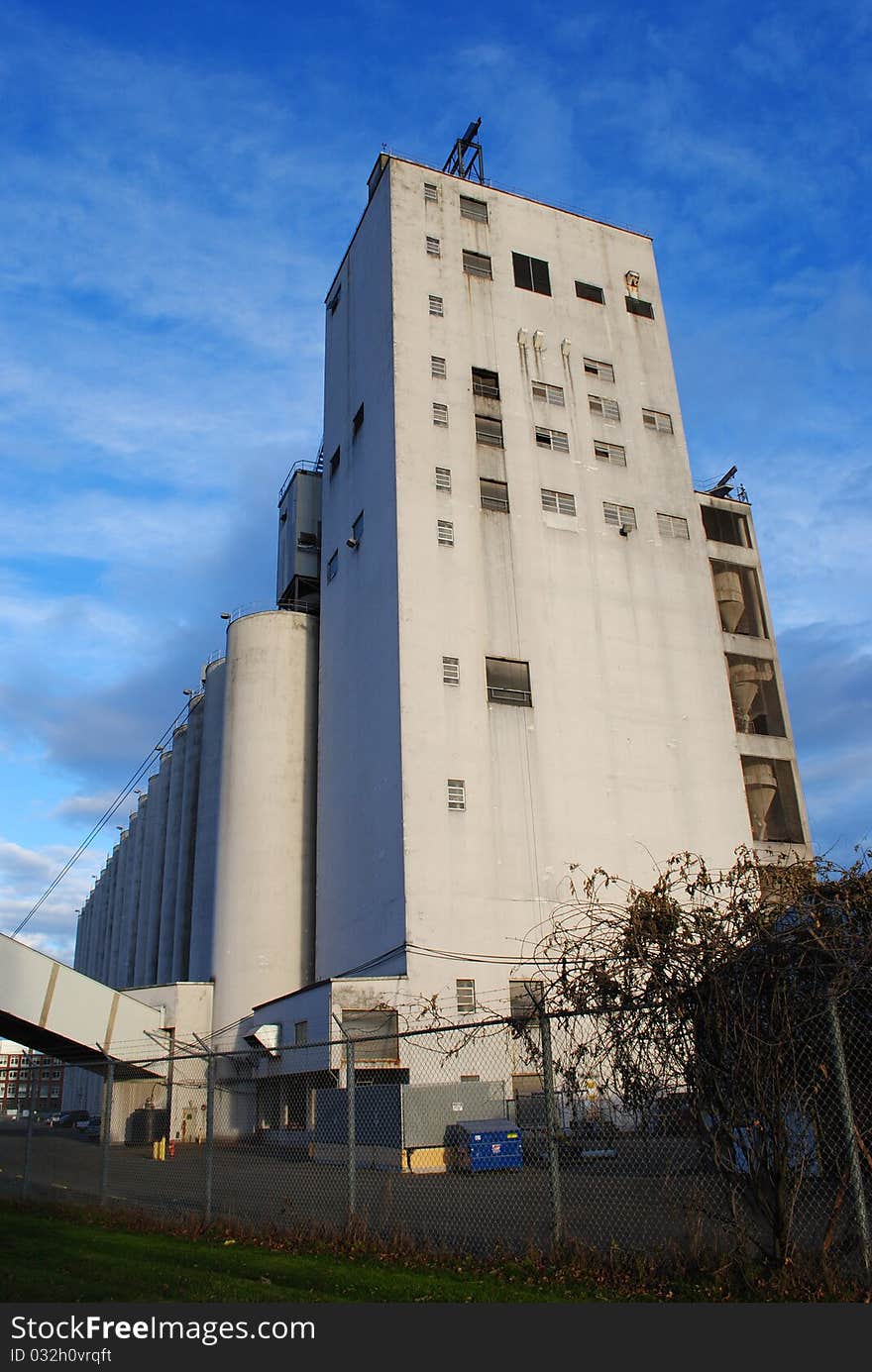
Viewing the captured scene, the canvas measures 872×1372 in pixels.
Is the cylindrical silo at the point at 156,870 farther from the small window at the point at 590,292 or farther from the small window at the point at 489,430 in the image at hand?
the small window at the point at 590,292

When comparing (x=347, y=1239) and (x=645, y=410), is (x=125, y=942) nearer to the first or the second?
(x=645, y=410)

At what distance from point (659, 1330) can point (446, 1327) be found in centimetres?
159

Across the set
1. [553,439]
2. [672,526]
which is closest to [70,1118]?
[553,439]

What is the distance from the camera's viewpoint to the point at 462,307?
4291 cm

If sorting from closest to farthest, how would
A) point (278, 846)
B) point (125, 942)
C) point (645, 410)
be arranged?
point (278, 846), point (645, 410), point (125, 942)

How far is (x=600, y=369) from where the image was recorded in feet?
148

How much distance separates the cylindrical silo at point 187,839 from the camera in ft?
169

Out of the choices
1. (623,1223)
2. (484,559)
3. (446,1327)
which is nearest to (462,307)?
(484,559)

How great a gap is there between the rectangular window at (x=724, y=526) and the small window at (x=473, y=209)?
56.4ft

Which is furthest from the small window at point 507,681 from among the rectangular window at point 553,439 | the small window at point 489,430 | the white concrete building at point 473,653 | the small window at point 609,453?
the small window at point 609,453

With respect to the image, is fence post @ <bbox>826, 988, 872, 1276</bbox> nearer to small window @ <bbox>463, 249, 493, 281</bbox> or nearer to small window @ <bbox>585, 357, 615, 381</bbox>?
small window @ <bbox>585, 357, 615, 381</bbox>

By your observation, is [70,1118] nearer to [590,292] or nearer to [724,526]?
[724,526]

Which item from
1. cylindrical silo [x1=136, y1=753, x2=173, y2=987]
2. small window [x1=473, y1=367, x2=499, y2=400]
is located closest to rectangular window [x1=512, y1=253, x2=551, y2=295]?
small window [x1=473, y1=367, x2=499, y2=400]

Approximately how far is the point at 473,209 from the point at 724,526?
62.9ft
